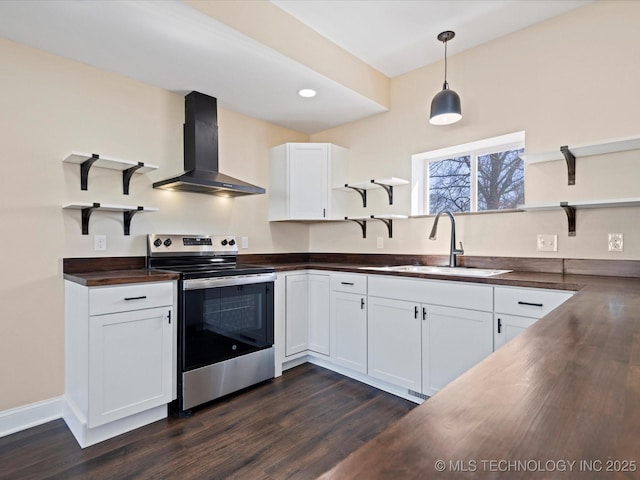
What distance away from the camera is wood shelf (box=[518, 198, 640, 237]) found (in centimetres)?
199

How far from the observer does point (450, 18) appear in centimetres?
243

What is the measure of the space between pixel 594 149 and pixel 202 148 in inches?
108

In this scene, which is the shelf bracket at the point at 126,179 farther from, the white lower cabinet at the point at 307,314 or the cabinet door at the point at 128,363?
the white lower cabinet at the point at 307,314

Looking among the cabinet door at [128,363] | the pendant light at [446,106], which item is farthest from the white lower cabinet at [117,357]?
the pendant light at [446,106]

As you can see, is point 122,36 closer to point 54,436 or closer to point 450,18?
point 450,18

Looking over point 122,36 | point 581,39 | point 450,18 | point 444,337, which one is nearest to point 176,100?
point 122,36

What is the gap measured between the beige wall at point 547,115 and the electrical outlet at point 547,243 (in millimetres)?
28

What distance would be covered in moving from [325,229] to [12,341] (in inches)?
106

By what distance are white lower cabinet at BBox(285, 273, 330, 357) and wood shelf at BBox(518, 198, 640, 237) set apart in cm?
165

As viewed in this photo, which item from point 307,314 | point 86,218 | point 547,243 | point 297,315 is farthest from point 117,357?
point 547,243

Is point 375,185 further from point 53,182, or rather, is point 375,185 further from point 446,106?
point 53,182

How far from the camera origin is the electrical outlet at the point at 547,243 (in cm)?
237

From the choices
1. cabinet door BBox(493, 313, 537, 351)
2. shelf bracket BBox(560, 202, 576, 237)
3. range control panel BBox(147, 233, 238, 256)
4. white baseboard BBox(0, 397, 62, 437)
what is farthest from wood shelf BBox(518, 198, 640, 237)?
white baseboard BBox(0, 397, 62, 437)

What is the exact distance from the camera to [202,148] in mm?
2889
